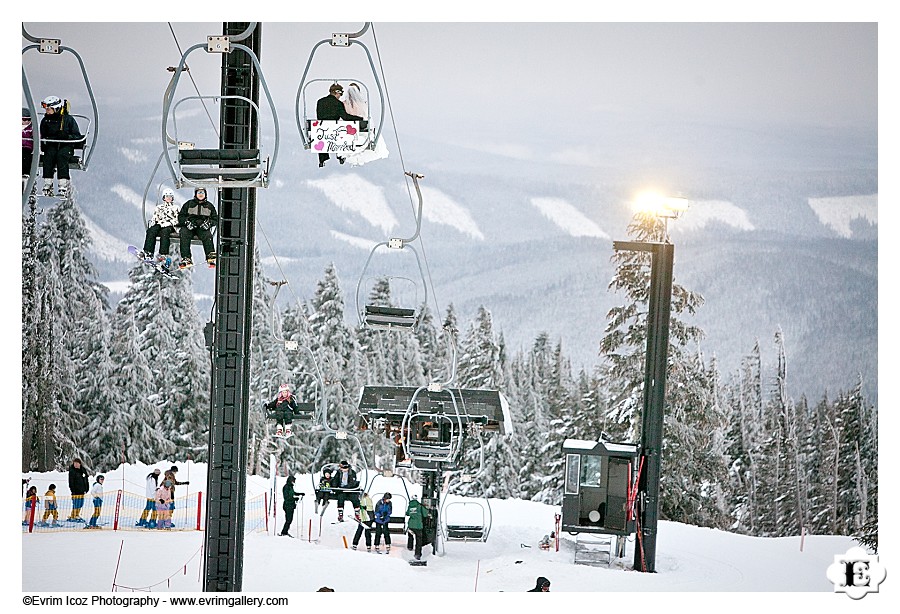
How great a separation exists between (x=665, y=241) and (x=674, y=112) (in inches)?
299

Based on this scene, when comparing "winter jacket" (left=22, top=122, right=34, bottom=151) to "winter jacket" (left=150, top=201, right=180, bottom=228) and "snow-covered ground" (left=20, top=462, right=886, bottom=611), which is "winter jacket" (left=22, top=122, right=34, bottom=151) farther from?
"snow-covered ground" (left=20, top=462, right=886, bottom=611)

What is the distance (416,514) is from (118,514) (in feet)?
16.2

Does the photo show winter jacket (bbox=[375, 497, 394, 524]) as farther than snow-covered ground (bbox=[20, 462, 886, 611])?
Yes

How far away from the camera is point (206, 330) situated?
33.6 ft

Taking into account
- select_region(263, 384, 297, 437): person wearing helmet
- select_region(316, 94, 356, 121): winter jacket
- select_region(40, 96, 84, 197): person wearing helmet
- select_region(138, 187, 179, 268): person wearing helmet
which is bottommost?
select_region(263, 384, 297, 437): person wearing helmet

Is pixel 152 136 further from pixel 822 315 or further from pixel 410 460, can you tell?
pixel 822 315

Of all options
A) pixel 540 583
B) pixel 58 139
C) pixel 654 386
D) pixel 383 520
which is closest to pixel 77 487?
pixel 383 520

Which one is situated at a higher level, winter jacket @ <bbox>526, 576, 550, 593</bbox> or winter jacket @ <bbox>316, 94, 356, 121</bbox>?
winter jacket @ <bbox>316, 94, 356, 121</bbox>

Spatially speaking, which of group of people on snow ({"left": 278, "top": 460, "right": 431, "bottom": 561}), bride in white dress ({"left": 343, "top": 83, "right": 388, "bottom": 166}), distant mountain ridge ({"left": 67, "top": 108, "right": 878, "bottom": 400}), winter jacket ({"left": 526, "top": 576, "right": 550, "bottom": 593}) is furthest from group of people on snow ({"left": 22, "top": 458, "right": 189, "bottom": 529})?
bride in white dress ({"left": 343, "top": 83, "right": 388, "bottom": 166})

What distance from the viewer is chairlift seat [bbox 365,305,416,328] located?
40.6ft

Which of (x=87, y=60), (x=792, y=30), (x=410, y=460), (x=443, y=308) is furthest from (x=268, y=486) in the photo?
(x=792, y=30)

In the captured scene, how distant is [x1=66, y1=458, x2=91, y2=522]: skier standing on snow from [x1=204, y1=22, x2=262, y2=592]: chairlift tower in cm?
719

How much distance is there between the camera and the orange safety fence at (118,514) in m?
16.5

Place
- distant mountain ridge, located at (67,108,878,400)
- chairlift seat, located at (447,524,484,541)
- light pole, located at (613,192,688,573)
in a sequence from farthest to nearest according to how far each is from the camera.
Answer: distant mountain ridge, located at (67,108,878,400)
chairlift seat, located at (447,524,484,541)
light pole, located at (613,192,688,573)
